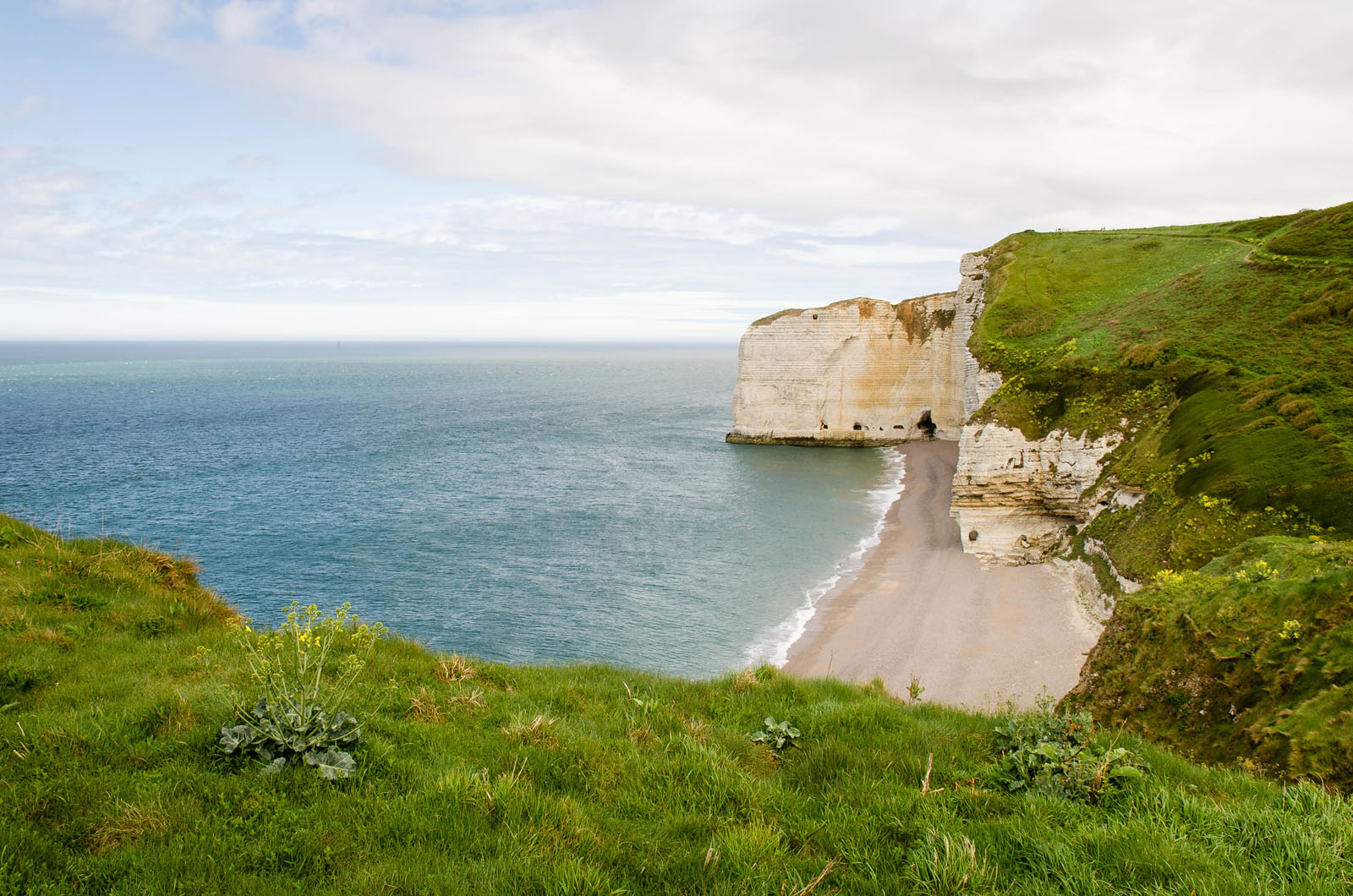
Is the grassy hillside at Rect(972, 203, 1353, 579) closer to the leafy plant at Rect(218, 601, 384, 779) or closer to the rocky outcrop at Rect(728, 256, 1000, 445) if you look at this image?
the rocky outcrop at Rect(728, 256, 1000, 445)

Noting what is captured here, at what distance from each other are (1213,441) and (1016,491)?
27.5 feet

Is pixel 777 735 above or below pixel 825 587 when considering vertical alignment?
above

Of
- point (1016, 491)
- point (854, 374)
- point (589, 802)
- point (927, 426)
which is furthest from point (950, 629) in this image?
point (927, 426)

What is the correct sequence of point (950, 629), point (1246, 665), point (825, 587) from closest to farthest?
point (1246, 665), point (950, 629), point (825, 587)

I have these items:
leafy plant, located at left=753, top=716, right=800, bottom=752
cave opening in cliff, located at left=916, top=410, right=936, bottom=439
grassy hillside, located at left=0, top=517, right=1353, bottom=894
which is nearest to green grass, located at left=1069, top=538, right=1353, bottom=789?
grassy hillside, located at left=0, top=517, right=1353, bottom=894

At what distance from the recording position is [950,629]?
2441 centimetres

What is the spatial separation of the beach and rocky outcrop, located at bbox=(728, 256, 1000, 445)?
29813 millimetres

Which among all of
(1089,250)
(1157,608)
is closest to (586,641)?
(1157,608)

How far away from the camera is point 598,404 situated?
99500 mm

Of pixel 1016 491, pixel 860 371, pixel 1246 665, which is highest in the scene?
pixel 860 371

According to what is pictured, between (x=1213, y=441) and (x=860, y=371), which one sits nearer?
(x=1213, y=441)

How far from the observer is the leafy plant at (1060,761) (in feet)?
18.2

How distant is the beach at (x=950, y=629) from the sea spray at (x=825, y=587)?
0.34 meters

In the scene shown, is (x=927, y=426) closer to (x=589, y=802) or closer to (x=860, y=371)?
(x=860, y=371)
